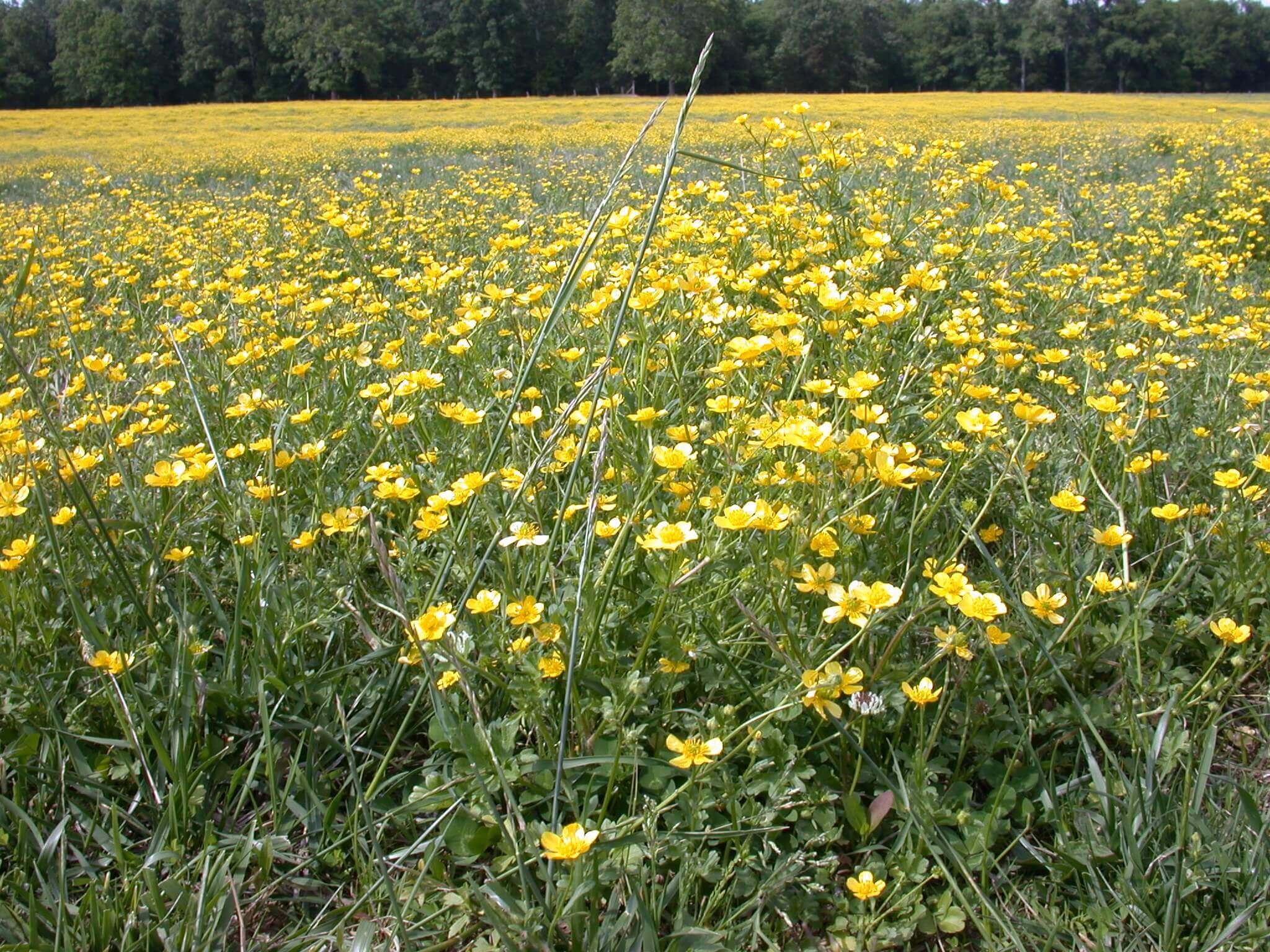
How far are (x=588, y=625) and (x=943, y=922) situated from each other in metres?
0.65

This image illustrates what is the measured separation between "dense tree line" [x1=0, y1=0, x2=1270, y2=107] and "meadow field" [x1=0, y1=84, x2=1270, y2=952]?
47689 millimetres

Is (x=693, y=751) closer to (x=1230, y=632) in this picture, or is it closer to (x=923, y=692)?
(x=923, y=692)

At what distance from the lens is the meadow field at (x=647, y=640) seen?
117 cm

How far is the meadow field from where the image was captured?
46.1 inches

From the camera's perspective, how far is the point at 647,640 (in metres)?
1.31

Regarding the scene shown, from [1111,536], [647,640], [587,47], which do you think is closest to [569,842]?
[647,640]

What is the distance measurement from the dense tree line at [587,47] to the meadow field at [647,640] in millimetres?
47689

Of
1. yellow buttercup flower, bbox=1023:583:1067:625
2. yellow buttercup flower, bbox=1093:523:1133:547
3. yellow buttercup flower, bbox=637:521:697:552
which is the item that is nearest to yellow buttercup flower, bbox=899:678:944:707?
yellow buttercup flower, bbox=1023:583:1067:625

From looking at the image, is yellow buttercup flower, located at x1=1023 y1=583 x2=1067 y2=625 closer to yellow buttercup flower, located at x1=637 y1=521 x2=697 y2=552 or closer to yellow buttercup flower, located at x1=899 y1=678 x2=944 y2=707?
yellow buttercup flower, located at x1=899 y1=678 x2=944 y2=707

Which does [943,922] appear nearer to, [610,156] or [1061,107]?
[610,156]

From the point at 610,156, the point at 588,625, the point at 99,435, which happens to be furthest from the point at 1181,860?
the point at 610,156

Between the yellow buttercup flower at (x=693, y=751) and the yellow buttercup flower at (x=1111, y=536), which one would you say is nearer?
the yellow buttercup flower at (x=693, y=751)

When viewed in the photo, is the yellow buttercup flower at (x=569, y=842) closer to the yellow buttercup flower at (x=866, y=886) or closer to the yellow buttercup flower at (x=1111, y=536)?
the yellow buttercup flower at (x=866, y=886)

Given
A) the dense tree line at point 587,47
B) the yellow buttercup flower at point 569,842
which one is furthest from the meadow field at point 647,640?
the dense tree line at point 587,47
